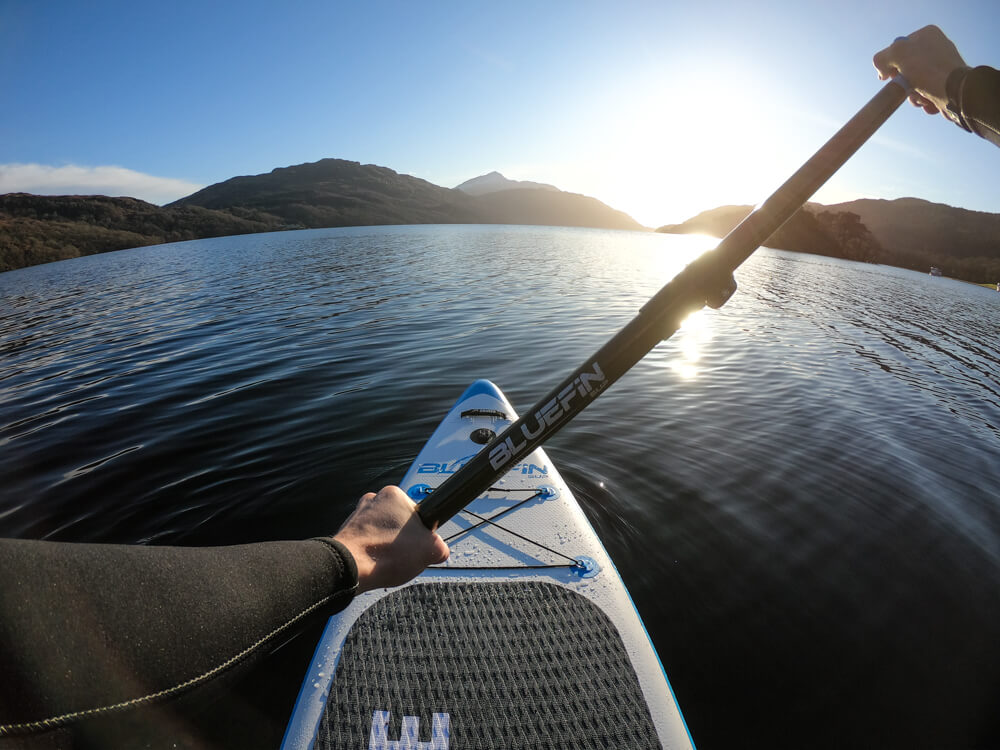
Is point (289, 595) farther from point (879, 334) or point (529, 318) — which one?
point (879, 334)

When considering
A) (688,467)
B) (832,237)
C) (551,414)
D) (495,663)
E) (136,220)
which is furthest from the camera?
(136,220)

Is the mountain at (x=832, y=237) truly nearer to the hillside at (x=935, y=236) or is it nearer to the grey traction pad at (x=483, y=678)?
the hillside at (x=935, y=236)

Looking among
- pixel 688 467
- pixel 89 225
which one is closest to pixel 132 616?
pixel 688 467

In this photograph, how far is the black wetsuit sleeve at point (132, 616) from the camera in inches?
37.9

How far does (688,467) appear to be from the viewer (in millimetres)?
7590

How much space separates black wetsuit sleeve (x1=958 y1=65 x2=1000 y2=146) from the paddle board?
3.71m

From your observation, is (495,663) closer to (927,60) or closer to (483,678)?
(483,678)

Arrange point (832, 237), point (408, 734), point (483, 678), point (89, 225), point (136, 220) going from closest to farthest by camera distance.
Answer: point (408, 734) → point (483, 678) → point (832, 237) → point (89, 225) → point (136, 220)

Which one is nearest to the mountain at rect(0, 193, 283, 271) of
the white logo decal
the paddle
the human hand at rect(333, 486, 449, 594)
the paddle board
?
the paddle board

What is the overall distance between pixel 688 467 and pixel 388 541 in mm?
6989

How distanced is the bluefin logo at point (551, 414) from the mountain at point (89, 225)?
9742cm

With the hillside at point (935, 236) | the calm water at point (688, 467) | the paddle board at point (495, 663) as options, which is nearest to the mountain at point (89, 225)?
the calm water at point (688, 467)

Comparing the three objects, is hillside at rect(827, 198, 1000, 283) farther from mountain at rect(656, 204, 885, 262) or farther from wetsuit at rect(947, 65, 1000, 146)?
wetsuit at rect(947, 65, 1000, 146)

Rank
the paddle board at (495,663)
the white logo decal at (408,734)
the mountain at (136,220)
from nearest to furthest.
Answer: the white logo decal at (408,734), the paddle board at (495,663), the mountain at (136,220)
